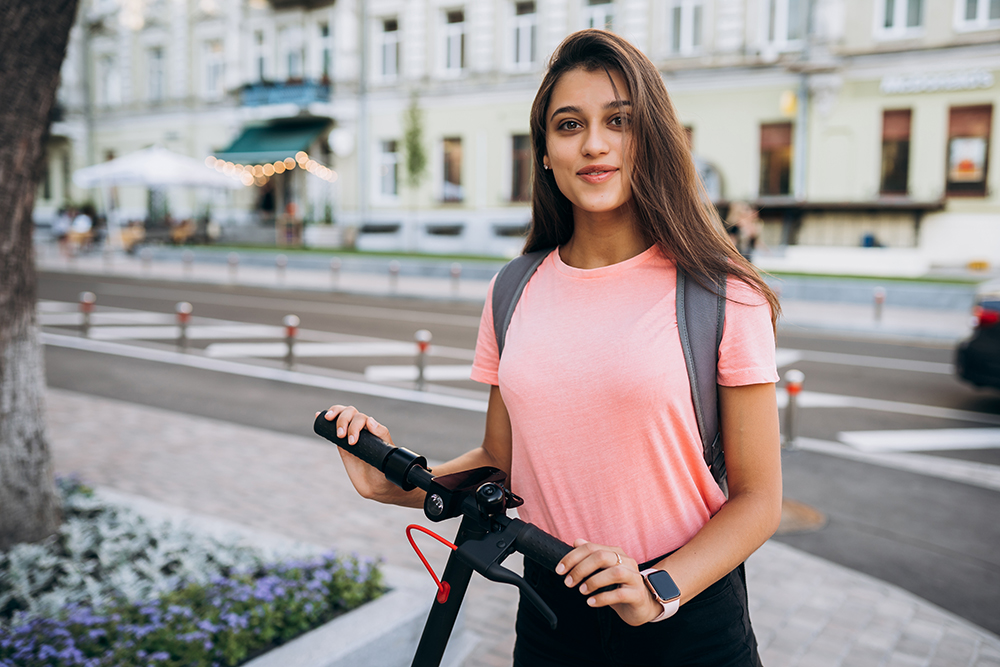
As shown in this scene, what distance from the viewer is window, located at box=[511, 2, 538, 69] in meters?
27.2

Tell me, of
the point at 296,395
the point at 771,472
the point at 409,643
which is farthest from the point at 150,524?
the point at 296,395

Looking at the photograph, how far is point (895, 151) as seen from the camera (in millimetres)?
22031

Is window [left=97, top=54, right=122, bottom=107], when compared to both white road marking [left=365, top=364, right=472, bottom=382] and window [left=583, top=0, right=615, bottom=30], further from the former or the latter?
white road marking [left=365, top=364, right=472, bottom=382]

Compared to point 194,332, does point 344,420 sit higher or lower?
higher

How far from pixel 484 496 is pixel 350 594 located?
85.7 inches

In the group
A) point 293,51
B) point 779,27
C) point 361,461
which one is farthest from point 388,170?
point 361,461

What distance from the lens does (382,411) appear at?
8297 mm

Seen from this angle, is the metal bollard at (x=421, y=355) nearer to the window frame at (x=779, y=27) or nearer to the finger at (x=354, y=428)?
the finger at (x=354, y=428)

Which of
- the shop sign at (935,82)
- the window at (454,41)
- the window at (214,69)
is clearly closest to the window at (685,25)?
the shop sign at (935,82)

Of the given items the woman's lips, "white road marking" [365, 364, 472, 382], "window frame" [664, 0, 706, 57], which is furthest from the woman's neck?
"window frame" [664, 0, 706, 57]

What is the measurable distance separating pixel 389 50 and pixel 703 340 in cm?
3055

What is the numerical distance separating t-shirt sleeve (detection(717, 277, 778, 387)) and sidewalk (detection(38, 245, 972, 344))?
402 inches

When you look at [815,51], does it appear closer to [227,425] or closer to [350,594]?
[227,425]

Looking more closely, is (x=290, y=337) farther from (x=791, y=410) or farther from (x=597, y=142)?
(x=597, y=142)
